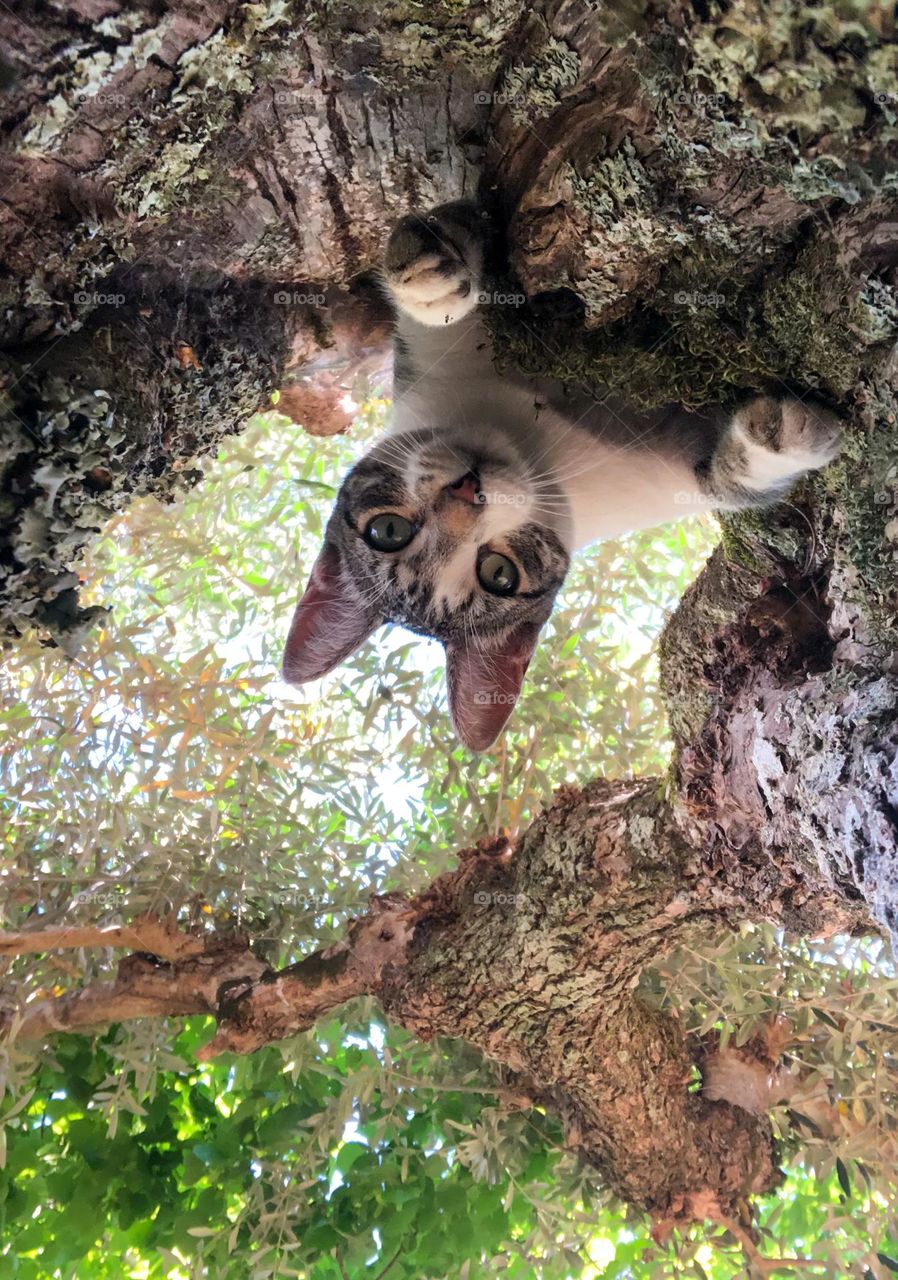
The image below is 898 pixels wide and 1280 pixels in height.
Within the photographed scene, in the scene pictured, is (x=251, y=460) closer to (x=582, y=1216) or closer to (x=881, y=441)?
(x=881, y=441)

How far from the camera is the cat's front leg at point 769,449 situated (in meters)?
1.12

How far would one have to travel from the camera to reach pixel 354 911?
222 centimetres

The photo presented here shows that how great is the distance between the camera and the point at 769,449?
3.98 ft

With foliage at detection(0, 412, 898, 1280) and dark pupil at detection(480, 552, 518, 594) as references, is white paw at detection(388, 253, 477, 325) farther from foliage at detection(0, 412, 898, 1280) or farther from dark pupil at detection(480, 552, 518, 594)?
foliage at detection(0, 412, 898, 1280)

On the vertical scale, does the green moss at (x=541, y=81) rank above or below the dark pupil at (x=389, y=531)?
above

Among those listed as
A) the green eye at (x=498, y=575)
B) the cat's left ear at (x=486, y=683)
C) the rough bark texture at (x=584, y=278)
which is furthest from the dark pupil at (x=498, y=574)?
the rough bark texture at (x=584, y=278)

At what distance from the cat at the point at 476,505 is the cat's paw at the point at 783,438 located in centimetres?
28

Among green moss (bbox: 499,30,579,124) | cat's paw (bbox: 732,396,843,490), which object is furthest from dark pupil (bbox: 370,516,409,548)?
green moss (bbox: 499,30,579,124)

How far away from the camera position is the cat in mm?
1741

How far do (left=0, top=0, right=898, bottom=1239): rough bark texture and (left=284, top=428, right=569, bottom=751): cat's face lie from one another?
31 cm

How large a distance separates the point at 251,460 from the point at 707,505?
1336 mm

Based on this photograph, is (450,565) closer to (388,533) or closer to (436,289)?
(388,533)

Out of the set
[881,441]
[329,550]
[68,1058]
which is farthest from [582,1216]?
[881,441]

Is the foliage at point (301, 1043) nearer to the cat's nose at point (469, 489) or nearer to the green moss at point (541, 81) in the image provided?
the cat's nose at point (469, 489)
